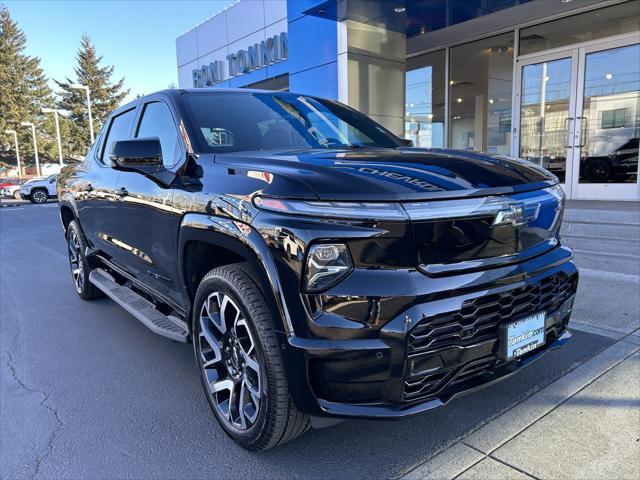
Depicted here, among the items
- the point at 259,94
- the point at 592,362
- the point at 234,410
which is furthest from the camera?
the point at 259,94

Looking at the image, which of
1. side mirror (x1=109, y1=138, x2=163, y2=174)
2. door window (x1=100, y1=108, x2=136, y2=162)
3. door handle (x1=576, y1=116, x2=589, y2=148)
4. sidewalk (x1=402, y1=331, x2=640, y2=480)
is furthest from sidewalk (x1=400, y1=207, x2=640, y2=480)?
door handle (x1=576, y1=116, x2=589, y2=148)

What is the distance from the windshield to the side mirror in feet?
0.91

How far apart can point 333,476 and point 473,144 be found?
468 inches

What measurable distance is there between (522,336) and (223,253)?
150 cm

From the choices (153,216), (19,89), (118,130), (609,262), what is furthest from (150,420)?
(19,89)

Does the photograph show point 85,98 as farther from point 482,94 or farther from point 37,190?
point 482,94

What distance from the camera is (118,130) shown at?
4152 millimetres

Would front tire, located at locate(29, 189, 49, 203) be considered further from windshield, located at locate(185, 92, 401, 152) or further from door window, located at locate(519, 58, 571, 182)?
windshield, located at locate(185, 92, 401, 152)

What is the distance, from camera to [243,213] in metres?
2.05

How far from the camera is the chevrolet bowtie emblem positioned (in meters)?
2.02

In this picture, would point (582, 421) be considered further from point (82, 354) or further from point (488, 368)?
point (82, 354)

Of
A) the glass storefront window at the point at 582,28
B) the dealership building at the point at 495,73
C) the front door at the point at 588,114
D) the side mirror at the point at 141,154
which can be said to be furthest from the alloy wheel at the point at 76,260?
the glass storefront window at the point at 582,28

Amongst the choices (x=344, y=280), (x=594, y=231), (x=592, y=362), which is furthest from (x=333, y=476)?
(x=594, y=231)

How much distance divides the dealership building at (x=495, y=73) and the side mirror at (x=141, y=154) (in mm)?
6638
